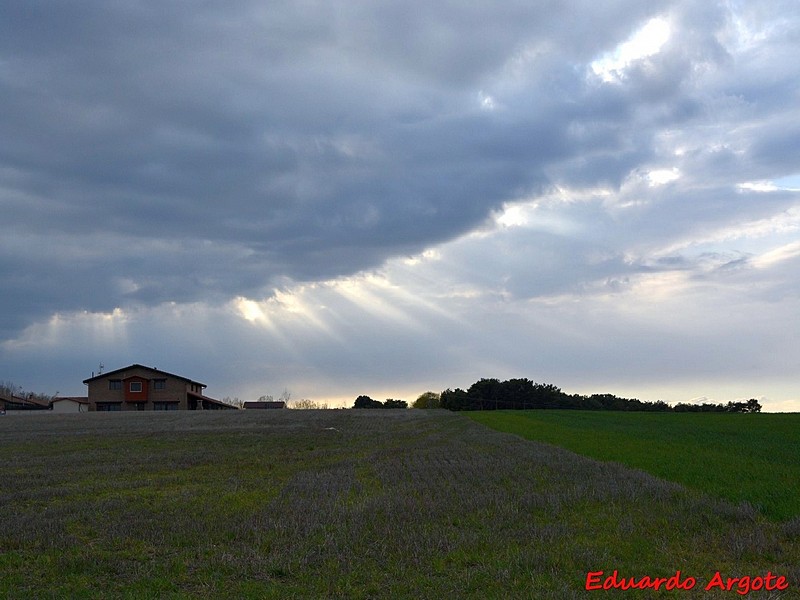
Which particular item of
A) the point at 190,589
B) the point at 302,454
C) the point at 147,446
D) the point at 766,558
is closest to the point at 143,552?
the point at 190,589

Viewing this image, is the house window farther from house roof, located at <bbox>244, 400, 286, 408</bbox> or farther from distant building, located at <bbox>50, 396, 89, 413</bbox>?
house roof, located at <bbox>244, 400, 286, 408</bbox>

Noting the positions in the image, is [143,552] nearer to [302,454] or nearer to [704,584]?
[704,584]

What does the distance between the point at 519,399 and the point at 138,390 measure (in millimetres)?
74649

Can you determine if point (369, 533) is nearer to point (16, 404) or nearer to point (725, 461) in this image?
point (725, 461)

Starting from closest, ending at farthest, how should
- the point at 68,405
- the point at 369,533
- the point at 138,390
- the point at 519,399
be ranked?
the point at 369,533 → the point at 138,390 → the point at 68,405 → the point at 519,399

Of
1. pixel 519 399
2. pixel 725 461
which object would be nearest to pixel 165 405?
pixel 519 399

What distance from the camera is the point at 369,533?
12.2 meters

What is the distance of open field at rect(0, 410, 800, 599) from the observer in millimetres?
9539

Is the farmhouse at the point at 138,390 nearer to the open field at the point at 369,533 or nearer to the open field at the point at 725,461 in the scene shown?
the open field at the point at 725,461

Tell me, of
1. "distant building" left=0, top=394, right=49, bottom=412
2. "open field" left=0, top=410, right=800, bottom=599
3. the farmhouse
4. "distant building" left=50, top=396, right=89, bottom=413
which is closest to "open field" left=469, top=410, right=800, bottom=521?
"open field" left=0, top=410, right=800, bottom=599

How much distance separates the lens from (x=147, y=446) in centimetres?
3269

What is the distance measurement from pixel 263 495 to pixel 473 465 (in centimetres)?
807

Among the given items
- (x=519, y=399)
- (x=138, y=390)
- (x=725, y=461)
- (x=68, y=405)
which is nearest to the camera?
(x=725, y=461)

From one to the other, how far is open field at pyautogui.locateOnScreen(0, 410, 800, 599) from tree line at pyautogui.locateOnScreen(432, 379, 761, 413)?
115 m
